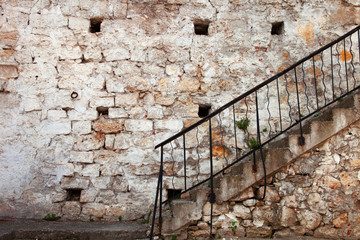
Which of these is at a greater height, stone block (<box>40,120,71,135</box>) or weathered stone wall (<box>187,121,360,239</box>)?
stone block (<box>40,120,71,135</box>)

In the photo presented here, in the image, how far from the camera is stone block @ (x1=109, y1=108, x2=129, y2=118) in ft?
14.3

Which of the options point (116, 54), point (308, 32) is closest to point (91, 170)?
point (116, 54)

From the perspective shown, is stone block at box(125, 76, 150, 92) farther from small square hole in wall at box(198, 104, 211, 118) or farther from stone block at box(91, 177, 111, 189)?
stone block at box(91, 177, 111, 189)

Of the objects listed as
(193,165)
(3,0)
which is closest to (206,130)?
(193,165)

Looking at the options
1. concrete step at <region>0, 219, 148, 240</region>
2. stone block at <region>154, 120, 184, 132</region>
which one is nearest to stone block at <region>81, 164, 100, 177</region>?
concrete step at <region>0, 219, 148, 240</region>

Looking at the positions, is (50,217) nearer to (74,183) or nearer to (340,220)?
(74,183)

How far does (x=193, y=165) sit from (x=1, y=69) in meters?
3.48

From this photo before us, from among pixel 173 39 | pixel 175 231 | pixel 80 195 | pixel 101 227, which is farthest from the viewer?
pixel 173 39

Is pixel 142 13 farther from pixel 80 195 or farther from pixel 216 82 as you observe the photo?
pixel 80 195

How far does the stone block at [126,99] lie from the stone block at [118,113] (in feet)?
0.27

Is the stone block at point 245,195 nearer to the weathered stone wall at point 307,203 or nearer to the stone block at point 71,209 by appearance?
the weathered stone wall at point 307,203

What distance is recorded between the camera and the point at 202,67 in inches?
177

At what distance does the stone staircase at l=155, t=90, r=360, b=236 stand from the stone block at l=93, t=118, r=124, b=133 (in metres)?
1.56

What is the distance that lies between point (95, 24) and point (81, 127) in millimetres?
1802
